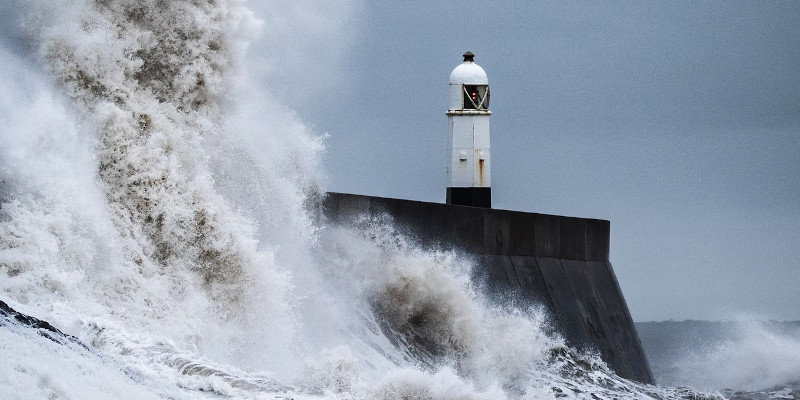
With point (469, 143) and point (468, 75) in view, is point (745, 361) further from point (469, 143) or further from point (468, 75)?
point (468, 75)

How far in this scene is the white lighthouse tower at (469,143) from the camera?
16.3 meters

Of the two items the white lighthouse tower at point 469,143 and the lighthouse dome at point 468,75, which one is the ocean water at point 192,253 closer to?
the white lighthouse tower at point 469,143

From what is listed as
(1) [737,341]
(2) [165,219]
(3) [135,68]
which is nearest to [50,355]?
(2) [165,219]

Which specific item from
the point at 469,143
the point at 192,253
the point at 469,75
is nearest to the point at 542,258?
the point at 469,143

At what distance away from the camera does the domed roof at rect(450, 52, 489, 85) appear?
654 inches

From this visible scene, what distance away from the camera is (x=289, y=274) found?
962 centimetres

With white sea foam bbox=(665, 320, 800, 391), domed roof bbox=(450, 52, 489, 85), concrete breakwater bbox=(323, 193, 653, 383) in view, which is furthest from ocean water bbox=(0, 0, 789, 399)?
Result: domed roof bbox=(450, 52, 489, 85)

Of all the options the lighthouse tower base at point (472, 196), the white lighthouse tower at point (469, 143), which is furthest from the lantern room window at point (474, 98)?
the lighthouse tower base at point (472, 196)

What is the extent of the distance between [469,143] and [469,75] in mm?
920

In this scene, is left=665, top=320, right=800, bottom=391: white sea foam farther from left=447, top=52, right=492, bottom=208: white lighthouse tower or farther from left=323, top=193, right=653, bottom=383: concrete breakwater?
left=447, top=52, right=492, bottom=208: white lighthouse tower

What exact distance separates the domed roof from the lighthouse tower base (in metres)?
1.40

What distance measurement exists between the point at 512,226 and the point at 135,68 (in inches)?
198

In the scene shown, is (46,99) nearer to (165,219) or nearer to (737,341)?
(165,219)

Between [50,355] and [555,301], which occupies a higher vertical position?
[555,301]
